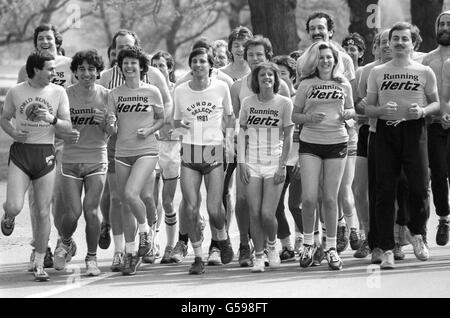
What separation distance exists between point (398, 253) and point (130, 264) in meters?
2.84

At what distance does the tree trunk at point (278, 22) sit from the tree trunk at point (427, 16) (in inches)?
140

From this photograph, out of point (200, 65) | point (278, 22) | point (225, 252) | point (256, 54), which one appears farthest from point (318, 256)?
point (278, 22)

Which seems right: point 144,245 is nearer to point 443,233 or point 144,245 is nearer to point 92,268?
point 92,268

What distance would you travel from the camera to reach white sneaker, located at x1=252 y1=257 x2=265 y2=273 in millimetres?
12055

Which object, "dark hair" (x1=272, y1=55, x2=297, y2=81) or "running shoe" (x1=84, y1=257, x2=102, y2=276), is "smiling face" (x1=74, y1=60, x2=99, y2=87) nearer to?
"running shoe" (x1=84, y1=257, x2=102, y2=276)

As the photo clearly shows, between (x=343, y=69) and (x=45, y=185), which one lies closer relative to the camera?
(x=45, y=185)

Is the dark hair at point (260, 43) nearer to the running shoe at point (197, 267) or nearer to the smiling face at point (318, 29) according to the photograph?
the smiling face at point (318, 29)

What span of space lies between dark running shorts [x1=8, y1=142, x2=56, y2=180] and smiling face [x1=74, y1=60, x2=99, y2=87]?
86cm
